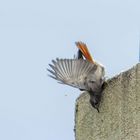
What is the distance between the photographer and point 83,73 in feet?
15.5

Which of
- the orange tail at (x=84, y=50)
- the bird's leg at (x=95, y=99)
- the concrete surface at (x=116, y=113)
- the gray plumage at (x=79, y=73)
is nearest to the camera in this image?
the concrete surface at (x=116, y=113)

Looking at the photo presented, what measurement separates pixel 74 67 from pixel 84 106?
0.93ft

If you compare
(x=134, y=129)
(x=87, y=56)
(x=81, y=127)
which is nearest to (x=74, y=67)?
(x=87, y=56)

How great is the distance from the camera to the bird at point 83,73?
14.7ft

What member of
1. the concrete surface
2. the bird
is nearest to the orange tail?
the bird

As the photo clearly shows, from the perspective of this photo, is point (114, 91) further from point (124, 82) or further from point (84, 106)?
point (84, 106)

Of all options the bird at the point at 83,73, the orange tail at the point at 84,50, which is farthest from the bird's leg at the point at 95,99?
the orange tail at the point at 84,50

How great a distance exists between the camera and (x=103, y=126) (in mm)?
4254

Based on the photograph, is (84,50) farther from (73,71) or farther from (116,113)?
(116,113)

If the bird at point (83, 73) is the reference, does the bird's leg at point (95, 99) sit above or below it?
below

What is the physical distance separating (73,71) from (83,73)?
14cm

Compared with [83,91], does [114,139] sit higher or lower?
lower

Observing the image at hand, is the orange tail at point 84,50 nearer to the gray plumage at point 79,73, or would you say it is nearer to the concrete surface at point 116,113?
the gray plumage at point 79,73

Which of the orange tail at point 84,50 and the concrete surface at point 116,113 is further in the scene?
the orange tail at point 84,50
